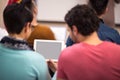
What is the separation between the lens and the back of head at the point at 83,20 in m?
1.72

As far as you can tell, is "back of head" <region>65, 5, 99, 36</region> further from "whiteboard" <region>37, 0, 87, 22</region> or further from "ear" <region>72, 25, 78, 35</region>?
"whiteboard" <region>37, 0, 87, 22</region>

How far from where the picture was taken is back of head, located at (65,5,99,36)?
5.65 ft

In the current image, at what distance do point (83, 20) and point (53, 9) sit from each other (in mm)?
1964

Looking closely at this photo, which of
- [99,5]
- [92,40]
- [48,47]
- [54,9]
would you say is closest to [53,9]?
[54,9]

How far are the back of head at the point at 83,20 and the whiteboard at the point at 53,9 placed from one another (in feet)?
6.19

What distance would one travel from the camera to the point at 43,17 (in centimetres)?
367

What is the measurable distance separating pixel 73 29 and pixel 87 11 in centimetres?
14

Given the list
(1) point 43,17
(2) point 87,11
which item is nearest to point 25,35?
(2) point 87,11

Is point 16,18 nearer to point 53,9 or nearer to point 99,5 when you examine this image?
point 99,5

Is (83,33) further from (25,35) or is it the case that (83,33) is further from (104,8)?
(104,8)

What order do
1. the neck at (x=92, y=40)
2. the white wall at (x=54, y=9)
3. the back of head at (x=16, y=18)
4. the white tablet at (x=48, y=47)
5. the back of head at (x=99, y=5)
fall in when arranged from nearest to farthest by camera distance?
1. the neck at (x=92, y=40)
2. the back of head at (x=16, y=18)
3. the back of head at (x=99, y=5)
4. the white tablet at (x=48, y=47)
5. the white wall at (x=54, y=9)

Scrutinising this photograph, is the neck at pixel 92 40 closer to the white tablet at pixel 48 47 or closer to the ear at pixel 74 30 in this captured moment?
the ear at pixel 74 30

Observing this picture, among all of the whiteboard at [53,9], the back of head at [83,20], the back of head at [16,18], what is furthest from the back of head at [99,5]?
the whiteboard at [53,9]

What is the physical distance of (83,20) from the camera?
1729 mm
